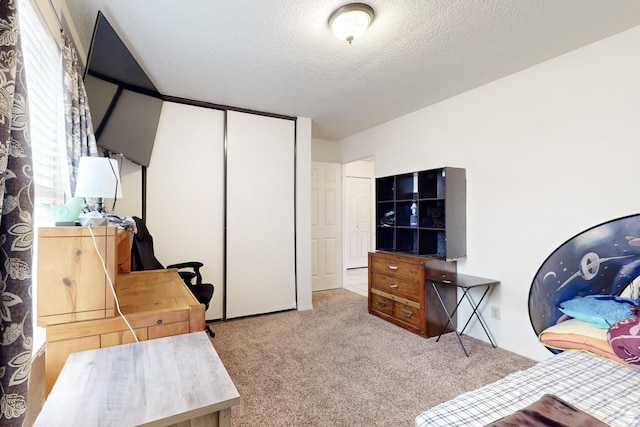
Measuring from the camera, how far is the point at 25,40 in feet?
4.31

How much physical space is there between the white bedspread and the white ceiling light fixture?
6.66 ft

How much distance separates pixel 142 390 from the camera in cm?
93

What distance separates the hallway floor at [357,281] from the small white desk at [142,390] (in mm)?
3718

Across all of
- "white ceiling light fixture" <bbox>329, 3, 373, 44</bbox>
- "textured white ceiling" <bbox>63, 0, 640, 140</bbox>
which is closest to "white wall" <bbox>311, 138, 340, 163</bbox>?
"textured white ceiling" <bbox>63, 0, 640, 140</bbox>

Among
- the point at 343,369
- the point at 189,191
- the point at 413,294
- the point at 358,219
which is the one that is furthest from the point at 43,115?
the point at 358,219

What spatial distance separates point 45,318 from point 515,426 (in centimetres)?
177

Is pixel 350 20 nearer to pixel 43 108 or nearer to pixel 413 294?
pixel 43 108

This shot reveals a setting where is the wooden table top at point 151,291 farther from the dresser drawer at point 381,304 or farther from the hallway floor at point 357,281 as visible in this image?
the hallway floor at point 357,281

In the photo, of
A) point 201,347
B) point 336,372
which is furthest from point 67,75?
point 336,372

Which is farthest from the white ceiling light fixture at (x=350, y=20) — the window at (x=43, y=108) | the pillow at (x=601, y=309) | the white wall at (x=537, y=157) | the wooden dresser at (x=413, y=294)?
the pillow at (x=601, y=309)

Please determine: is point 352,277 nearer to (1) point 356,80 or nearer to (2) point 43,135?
(1) point 356,80

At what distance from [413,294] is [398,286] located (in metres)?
0.23

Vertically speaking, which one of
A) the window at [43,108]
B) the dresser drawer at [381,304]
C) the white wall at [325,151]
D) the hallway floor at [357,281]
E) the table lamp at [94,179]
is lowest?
the hallway floor at [357,281]

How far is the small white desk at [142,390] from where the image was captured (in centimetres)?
81
